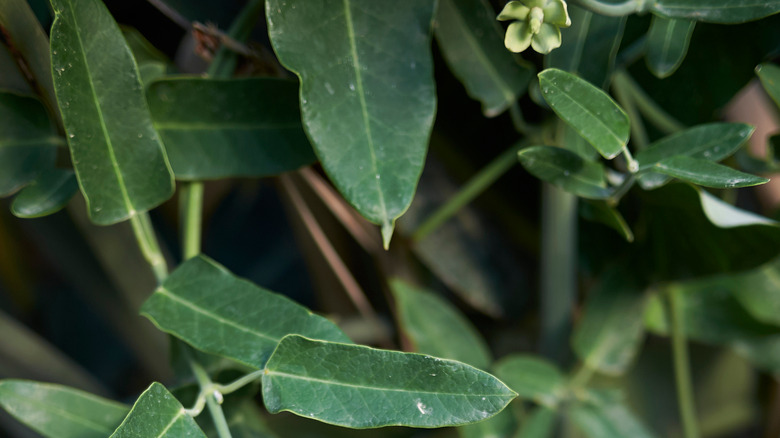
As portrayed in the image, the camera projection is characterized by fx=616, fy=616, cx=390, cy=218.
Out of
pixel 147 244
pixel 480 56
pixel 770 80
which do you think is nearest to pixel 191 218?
pixel 147 244

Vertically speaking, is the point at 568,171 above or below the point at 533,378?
above

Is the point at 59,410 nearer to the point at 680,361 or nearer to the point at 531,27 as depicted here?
the point at 531,27

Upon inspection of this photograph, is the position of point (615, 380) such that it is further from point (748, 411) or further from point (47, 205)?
point (47, 205)

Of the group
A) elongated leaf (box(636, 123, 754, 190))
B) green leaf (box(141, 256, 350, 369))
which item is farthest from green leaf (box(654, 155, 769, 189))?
green leaf (box(141, 256, 350, 369))

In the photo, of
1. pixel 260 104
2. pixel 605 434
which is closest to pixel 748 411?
pixel 605 434

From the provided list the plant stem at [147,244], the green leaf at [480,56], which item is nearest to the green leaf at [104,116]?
the plant stem at [147,244]

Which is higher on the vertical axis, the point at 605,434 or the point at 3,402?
the point at 3,402

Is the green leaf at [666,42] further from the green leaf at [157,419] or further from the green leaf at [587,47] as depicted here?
the green leaf at [157,419]
